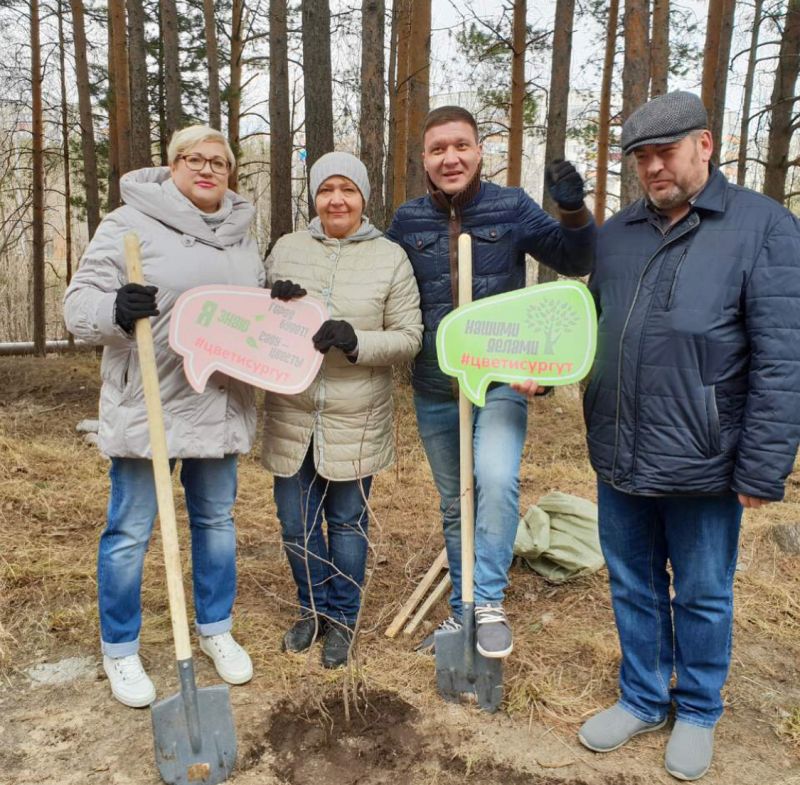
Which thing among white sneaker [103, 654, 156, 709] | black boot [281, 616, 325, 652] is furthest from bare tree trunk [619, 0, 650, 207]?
white sneaker [103, 654, 156, 709]

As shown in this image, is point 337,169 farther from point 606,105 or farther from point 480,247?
point 606,105

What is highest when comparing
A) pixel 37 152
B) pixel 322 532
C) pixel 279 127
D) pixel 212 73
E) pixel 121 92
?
pixel 212 73

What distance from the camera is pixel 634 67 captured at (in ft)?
22.6

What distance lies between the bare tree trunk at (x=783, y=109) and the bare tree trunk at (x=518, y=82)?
3.62 meters

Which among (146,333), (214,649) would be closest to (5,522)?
(214,649)

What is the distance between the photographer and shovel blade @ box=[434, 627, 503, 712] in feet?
8.52

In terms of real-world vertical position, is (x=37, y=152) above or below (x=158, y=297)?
above

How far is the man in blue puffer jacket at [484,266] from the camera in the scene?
2506 millimetres

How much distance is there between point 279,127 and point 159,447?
29.1ft

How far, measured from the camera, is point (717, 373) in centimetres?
202

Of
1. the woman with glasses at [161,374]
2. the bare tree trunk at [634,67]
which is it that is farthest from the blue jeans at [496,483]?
the bare tree trunk at [634,67]

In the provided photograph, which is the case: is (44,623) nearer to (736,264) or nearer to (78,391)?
(736,264)

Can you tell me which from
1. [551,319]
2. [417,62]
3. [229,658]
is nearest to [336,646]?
[229,658]

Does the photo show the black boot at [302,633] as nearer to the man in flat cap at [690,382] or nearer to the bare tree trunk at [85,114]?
the man in flat cap at [690,382]
